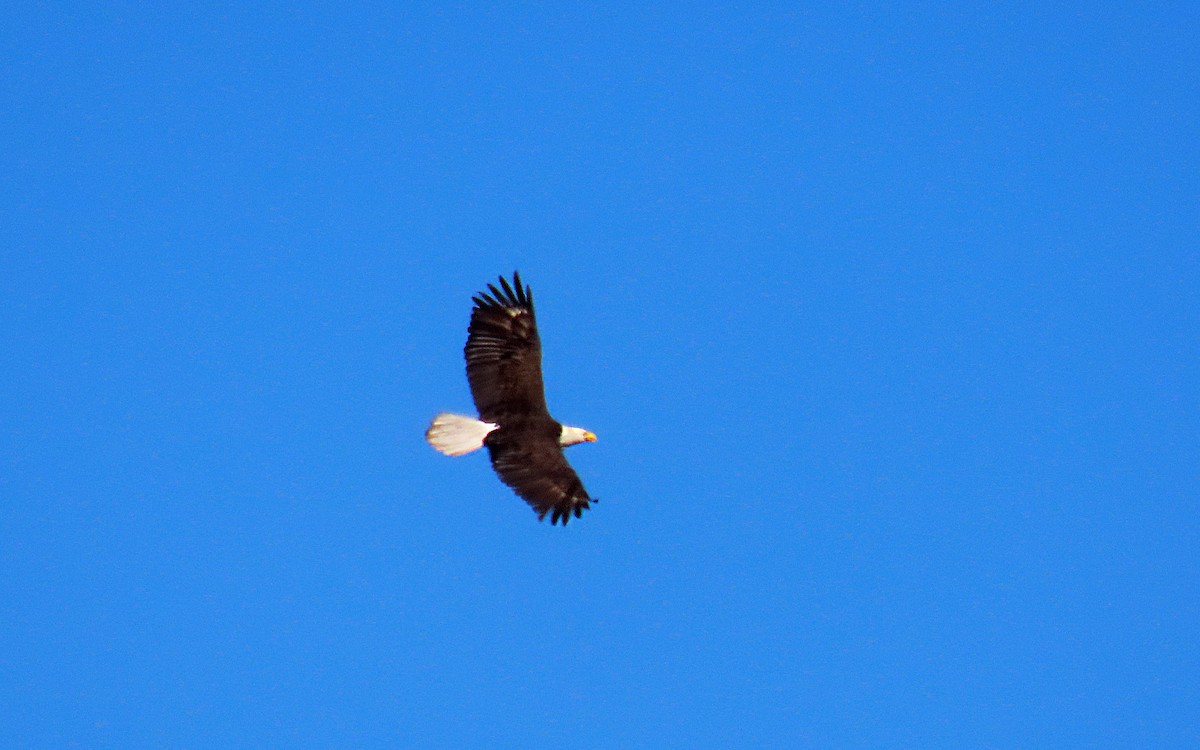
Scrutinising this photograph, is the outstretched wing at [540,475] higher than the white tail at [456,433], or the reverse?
the white tail at [456,433]

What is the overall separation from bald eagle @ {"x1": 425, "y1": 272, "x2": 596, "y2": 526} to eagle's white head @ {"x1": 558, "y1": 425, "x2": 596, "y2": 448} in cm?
16

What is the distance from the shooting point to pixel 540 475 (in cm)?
1033

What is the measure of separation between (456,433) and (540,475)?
86cm

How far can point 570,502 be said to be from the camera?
10188mm

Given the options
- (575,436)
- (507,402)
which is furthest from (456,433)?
(575,436)

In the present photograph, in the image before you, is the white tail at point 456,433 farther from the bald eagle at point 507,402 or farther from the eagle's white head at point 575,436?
the eagle's white head at point 575,436

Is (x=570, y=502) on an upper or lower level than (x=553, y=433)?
lower

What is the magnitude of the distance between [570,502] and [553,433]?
0.69 meters

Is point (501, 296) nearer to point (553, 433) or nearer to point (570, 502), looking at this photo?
point (553, 433)

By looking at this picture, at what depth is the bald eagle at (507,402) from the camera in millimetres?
10398

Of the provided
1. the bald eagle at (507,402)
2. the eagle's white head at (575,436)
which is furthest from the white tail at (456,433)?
the eagle's white head at (575,436)

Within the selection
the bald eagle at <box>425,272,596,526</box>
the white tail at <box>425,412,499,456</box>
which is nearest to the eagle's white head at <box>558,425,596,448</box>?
the bald eagle at <box>425,272,596,526</box>

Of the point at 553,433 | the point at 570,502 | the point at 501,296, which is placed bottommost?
the point at 570,502

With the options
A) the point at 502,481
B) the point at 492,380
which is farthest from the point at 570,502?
the point at 492,380
